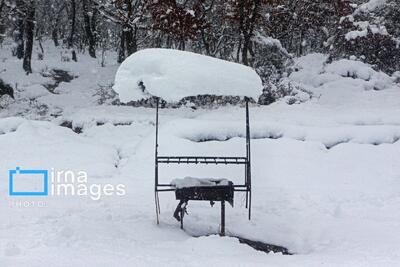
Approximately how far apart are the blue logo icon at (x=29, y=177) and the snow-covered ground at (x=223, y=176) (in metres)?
0.22

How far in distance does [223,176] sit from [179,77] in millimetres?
4955

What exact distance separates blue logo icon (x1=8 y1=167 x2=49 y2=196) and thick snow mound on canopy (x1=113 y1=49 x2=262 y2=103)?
376 cm

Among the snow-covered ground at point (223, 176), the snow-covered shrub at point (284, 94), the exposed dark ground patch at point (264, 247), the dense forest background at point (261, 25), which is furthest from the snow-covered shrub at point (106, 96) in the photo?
the exposed dark ground patch at point (264, 247)

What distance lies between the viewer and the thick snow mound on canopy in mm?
7371

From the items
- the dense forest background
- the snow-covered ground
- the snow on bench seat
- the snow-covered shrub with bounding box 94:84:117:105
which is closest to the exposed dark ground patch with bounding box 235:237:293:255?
the snow-covered ground

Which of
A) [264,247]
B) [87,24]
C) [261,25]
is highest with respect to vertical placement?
[87,24]

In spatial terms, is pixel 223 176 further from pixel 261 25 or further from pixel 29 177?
pixel 261 25

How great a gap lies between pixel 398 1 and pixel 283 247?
19.7m

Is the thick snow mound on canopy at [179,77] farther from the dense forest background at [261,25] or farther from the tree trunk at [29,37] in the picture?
the tree trunk at [29,37]

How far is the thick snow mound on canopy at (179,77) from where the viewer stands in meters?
7.37

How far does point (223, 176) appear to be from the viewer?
11781 millimetres

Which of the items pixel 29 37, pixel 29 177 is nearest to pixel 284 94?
pixel 29 177

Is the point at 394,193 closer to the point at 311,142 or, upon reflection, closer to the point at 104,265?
the point at 311,142

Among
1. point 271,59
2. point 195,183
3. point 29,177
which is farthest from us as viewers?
point 271,59
